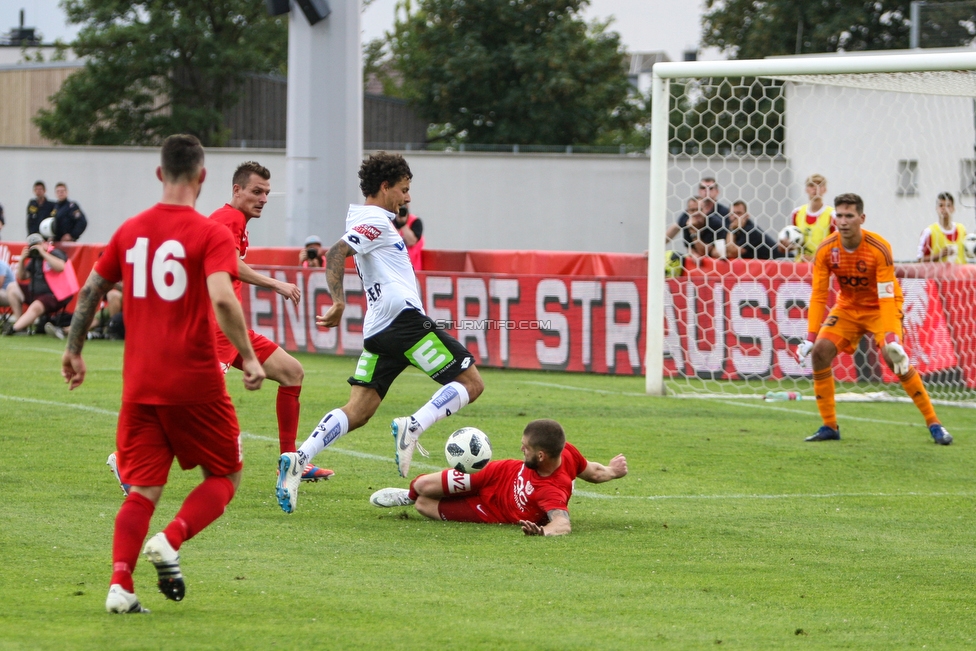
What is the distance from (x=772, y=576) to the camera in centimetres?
596

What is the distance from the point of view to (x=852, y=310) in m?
11.1

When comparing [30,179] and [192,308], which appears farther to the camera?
[30,179]

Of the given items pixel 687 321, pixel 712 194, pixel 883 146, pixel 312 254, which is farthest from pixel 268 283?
pixel 883 146

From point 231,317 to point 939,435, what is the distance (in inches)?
303

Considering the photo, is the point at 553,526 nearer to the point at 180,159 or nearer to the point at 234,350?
the point at 234,350

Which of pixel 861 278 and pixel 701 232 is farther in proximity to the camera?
pixel 701 232

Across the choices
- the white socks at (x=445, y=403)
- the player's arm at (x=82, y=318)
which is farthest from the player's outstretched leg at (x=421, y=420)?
the player's arm at (x=82, y=318)

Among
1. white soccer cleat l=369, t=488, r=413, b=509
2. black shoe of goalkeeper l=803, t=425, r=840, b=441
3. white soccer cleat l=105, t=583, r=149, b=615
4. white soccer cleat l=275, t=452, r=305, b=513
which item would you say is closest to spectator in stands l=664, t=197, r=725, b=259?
black shoe of goalkeeper l=803, t=425, r=840, b=441

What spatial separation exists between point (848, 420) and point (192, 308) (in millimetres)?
8834

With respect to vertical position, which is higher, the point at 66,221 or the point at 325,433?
the point at 66,221

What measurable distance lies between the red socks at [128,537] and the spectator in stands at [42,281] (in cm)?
1479

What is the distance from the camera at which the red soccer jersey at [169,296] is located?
499 cm

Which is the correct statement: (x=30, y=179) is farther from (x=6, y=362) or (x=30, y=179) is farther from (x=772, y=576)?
(x=772, y=576)

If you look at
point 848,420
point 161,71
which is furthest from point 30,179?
point 848,420
